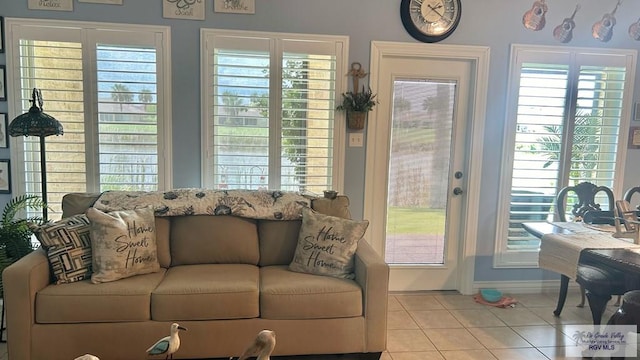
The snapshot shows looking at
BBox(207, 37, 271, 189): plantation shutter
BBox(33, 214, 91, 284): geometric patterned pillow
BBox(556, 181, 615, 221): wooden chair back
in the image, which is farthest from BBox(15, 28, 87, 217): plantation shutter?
BBox(556, 181, 615, 221): wooden chair back

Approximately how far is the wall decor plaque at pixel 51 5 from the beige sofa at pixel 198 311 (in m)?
1.77

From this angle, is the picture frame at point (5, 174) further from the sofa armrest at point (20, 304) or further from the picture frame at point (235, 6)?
the picture frame at point (235, 6)

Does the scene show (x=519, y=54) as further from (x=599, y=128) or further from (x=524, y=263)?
(x=524, y=263)

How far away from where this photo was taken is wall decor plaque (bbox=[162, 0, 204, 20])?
3184 millimetres

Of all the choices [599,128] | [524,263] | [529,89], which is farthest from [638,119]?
[524,263]

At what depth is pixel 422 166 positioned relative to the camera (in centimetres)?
365

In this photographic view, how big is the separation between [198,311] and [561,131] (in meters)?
3.17

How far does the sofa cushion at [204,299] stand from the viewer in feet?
7.73

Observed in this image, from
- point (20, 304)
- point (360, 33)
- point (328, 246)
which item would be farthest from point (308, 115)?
point (20, 304)

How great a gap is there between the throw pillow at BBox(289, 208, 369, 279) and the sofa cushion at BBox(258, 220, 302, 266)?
16cm

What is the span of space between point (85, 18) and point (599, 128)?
4.15 meters

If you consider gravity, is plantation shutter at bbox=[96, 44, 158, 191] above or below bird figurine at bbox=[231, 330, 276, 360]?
above
